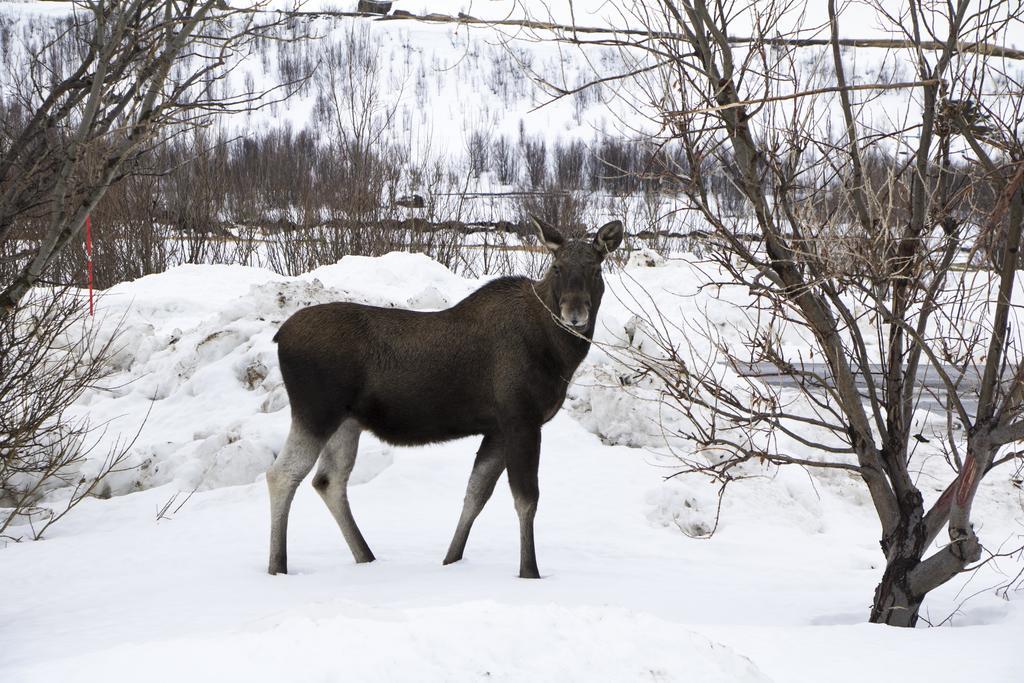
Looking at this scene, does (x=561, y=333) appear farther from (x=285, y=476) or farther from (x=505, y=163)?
(x=505, y=163)

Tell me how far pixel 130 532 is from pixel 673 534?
395cm

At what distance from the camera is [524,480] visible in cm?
609

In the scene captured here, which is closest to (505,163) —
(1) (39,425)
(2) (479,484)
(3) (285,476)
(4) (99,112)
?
(1) (39,425)

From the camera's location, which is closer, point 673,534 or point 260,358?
point 673,534

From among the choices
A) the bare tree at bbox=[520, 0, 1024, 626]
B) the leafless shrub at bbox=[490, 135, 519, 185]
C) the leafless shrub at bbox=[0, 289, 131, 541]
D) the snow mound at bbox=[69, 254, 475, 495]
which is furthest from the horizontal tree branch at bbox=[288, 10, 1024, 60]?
the leafless shrub at bbox=[490, 135, 519, 185]

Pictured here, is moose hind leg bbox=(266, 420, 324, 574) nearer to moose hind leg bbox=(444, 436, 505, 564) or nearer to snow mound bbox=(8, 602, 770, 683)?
moose hind leg bbox=(444, 436, 505, 564)

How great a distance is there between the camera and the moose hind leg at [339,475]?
651 cm

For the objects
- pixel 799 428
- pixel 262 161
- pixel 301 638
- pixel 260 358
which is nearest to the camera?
pixel 301 638

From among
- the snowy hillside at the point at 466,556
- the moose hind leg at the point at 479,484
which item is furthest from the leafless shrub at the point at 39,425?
the moose hind leg at the point at 479,484

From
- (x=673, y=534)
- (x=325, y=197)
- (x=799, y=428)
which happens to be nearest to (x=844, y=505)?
(x=799, y=428)

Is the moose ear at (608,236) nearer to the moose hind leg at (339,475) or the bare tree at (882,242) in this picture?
the bare tree at (882,242)

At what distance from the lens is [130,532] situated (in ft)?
24.5

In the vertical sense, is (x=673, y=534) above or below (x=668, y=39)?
below

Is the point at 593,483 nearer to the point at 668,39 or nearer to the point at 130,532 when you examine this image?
the point at 130,532
